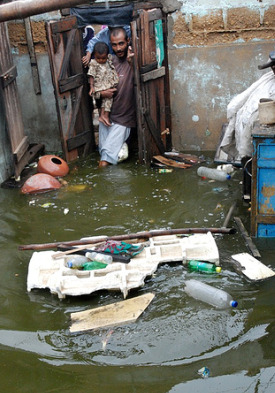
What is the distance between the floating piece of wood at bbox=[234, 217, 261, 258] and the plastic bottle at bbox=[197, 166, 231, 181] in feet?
5.11

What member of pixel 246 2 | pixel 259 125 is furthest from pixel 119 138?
pixel 259 125

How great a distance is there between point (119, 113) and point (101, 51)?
1.15 metres

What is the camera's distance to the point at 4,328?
4719mm

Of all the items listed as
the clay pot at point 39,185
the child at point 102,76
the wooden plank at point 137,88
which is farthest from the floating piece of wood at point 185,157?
the clay pot at point 39,185

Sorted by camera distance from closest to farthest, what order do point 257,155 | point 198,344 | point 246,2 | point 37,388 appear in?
1. point 37,388
2. point 198,344
3. point 257,155
4. point 246,2

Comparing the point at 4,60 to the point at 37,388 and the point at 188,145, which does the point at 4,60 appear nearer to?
the point at 188,145

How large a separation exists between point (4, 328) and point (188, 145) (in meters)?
5.70

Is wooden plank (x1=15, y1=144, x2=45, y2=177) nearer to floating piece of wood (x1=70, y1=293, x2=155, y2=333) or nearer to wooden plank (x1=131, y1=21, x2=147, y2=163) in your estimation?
wooden plank (x1=131, y1=21, x2=147, y2=163)

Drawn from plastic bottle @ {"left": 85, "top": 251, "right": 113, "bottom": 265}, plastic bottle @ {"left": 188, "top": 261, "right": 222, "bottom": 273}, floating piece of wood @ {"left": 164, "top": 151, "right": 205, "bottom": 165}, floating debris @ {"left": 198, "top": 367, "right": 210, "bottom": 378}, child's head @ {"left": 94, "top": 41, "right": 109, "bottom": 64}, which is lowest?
floating piece of wood @ {"left": 164, "top": 151, "right": 205, "bottom": 165}

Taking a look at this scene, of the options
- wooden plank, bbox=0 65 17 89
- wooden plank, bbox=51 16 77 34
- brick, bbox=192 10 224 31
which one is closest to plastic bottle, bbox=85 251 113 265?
wooden plank, bbox=0 65 17 89

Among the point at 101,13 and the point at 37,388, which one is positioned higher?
the point at 101,13

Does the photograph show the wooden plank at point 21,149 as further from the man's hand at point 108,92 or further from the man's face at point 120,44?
the man's face at point 120,44

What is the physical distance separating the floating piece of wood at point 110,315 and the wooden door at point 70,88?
4731 mm

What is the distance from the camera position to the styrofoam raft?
504 cm
